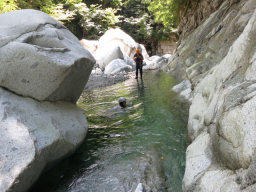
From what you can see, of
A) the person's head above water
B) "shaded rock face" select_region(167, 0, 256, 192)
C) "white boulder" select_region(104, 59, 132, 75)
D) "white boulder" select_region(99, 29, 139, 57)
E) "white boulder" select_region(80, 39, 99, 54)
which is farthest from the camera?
"white boulder" select_region(99, 29, 139, 57)

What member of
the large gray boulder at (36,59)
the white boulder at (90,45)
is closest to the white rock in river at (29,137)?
the large gray boulder at (36,59)

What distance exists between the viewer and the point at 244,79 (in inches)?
118

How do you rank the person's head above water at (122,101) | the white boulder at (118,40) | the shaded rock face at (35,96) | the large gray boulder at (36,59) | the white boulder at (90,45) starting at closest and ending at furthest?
the shaded rock face at (35,96) → the large gray boulder at (36,59) → the person's head above water at (122,101) → the white boulder at (90,45) → the white boulder at (118,40)

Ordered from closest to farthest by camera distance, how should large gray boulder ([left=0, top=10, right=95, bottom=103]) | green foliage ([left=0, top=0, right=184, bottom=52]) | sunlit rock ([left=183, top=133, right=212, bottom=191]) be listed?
sunlit rock ([left=183, top=133, right=212, bottom=191]) < large gray boulder ([left=0, top=10, right=95, bottom=103]) < green foliage ([left=0, top=0, right=184, bottom=52])

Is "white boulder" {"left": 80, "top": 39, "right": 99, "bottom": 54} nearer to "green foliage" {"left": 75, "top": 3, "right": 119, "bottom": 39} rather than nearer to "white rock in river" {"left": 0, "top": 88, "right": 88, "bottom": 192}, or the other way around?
"green foliage" {"left": 75, "top": 3, "right": 119, "bottom": 39}

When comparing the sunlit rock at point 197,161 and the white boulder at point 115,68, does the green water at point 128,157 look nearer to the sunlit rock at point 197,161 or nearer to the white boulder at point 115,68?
the sunlit rock at point 197,161

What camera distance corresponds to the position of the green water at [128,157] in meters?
3.63

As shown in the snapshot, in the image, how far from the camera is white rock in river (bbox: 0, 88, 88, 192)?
2.97 m

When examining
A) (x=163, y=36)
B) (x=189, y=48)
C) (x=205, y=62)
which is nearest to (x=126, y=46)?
(x=163, y=36)

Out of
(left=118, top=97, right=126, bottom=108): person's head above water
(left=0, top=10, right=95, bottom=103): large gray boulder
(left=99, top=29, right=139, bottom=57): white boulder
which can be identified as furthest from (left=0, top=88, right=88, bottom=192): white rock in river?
(left=99, top=29, right=139, bottom=57): white boulder

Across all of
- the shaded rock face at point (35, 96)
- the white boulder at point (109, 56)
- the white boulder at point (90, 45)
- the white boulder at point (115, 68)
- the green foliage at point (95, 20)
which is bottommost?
the white boulder at point (115, 68)

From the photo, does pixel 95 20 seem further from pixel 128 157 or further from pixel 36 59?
pixel 128 157

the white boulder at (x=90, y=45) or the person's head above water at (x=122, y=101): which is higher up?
the white boulder at (x=90, y=45)

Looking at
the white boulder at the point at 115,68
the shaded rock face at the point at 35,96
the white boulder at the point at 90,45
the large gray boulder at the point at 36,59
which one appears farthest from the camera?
the white boulder at the point at 90,45
